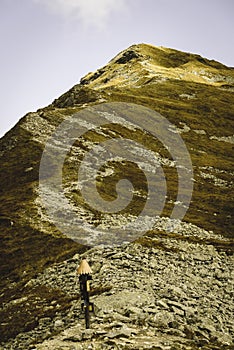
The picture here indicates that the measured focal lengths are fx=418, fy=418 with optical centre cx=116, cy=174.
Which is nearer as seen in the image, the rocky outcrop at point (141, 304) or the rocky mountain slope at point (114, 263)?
the rocky outcrop at point (141, 304)

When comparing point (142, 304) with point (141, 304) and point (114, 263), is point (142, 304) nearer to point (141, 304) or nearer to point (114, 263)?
point (141, 304)

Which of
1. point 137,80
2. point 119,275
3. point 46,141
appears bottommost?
point 119,275

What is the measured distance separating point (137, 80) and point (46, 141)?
86.4 meters

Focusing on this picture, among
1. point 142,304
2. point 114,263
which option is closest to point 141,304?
point 142,304

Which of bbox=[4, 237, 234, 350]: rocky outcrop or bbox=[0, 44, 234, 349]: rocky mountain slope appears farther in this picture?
bbox=[0, 44, 234, 349]: rocky mountain slope

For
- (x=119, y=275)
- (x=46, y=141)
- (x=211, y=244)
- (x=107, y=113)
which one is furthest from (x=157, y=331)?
(x=107, y=113)

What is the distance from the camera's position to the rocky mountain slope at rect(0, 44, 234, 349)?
2248 cm

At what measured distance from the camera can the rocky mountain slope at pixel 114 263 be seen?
73.8 feet

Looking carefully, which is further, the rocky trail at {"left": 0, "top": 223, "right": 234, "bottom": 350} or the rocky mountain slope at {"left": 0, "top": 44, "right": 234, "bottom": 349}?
the rocky mountain slope at {"left": 0, "top": 44, "right": 234, "bottom": 349}

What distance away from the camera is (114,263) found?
2952 centimetres

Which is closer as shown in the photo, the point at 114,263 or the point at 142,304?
the point at 142,304

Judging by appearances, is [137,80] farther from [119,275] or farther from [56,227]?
[119,275]

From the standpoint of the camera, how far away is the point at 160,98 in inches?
4220

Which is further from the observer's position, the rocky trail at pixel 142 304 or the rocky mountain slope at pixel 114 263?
the rocky mountain slope at pixel 114 263
